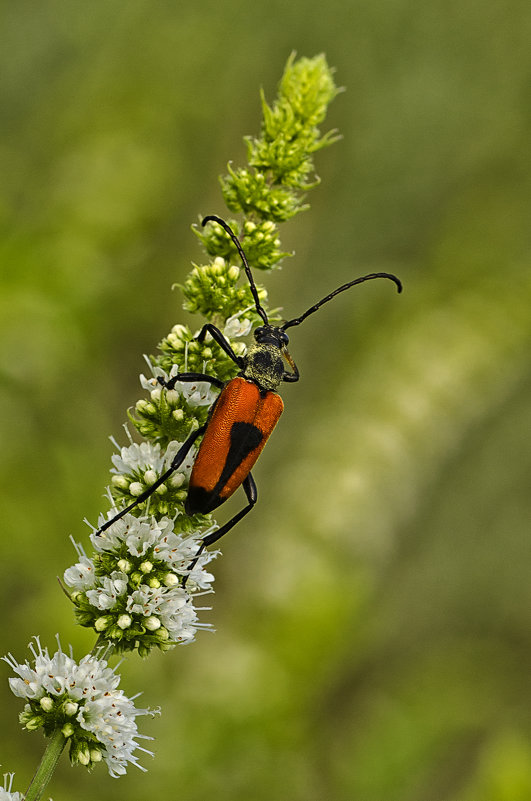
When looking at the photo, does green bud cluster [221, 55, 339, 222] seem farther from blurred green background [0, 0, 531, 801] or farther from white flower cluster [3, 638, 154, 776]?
blurred green background [0, 0, 531, 801]

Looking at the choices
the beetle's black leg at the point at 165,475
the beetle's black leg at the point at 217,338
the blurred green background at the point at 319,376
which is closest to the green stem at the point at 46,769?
the beetle's black leg at the point at 165,475

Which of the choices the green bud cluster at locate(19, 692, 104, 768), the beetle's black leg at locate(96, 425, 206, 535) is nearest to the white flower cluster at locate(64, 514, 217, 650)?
the beetle's black leg at locate(96, 425, 206, 535)

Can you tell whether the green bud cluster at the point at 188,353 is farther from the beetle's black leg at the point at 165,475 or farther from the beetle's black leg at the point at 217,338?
the beetle's black leg at the point at 165,475

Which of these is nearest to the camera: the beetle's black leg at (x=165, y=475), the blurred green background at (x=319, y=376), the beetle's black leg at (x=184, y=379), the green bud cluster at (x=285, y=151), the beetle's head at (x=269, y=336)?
the beetle's black leg at (x=165, y=475)

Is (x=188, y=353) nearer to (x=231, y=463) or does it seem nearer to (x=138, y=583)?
(x=231, y=463)

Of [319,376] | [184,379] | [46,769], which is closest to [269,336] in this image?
[184,379]

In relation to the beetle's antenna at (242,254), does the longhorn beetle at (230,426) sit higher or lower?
lower

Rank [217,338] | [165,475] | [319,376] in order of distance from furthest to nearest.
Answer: [319,376] < [217,338] < [165,475]
